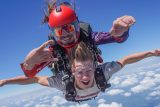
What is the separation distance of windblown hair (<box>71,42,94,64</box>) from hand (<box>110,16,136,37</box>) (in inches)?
22.9

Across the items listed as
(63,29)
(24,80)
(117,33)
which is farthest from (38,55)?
(24,80)

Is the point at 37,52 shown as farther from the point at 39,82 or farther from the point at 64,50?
the point at 39,82

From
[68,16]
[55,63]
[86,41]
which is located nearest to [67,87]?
[55,63]

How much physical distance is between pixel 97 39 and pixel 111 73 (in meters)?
0.77

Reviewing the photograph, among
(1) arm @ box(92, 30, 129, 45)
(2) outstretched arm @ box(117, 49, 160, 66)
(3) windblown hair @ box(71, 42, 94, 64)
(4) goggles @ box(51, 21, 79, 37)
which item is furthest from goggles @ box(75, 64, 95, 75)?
(2) outstretched arm @ box(117, 49, 160, 66)

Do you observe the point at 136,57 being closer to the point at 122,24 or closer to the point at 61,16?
the point at 122,24

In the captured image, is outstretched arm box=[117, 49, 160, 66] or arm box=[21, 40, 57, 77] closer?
arm box=[21, 40, 57, 77]

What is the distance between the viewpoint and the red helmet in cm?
443

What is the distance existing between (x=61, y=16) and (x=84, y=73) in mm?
1143

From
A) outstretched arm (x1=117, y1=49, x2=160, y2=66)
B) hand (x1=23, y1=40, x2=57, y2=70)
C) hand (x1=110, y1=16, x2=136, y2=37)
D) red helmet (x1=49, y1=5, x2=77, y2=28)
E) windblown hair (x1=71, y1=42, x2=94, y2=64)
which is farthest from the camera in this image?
outstretched arm (x1=117, y1=49, x2=160, y2=66)

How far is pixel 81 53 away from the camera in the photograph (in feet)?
16.3

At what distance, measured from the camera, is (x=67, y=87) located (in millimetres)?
5285

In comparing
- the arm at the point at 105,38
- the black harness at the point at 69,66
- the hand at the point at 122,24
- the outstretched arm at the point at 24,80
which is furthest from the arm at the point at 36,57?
the arm at the point at 105,38

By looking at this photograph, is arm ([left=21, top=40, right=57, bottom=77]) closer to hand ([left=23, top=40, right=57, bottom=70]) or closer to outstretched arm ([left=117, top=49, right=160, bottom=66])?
hand ([left=23, top=40, right=57, bottom=70])
